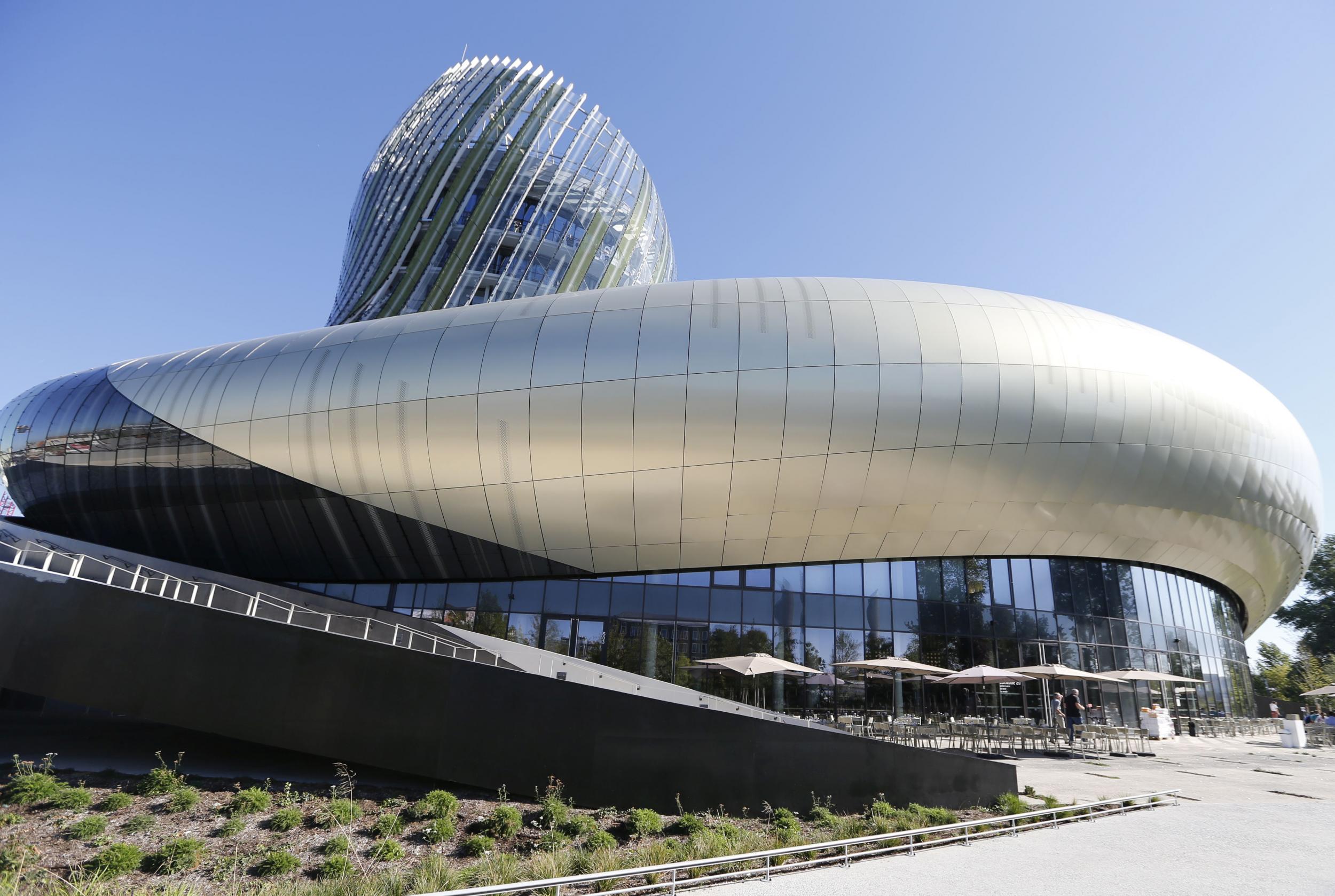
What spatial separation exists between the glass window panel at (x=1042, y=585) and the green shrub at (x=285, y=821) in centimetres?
2375

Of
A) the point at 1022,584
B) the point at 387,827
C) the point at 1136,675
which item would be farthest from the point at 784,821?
the point at 1136,675

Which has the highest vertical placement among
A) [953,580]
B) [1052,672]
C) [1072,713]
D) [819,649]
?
[953,580]

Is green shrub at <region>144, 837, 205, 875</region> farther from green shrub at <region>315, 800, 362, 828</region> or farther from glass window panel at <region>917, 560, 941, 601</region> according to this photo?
glass window panel at <region>917, 560, 941, 601</region>

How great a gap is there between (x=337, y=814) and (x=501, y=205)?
1579 inches

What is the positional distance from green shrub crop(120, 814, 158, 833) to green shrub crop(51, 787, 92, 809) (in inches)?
42.0

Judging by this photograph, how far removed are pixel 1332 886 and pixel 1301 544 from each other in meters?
32.1

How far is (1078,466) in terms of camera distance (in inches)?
882

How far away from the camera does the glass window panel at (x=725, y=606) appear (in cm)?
2366

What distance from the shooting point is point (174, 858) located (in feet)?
32.1

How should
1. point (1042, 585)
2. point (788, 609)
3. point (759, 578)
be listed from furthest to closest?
point (1042, 585), point (759, 578), point (788, 609)

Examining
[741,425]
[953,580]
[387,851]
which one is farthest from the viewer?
[953,580]

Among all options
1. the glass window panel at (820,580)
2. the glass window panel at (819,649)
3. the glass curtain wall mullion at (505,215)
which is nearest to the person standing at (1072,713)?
the glass window panel at (819,649)

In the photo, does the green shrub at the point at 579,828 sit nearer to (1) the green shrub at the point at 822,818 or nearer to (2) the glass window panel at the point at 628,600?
(1) the green shrub at the point at 822,818

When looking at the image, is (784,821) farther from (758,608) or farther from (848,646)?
(848,646)
